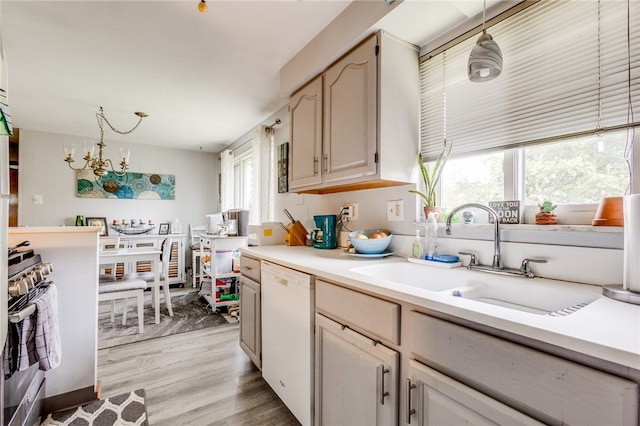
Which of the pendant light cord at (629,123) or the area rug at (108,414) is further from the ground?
the pendant light cord at (629,123)

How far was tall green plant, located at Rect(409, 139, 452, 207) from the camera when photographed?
62.0 inches

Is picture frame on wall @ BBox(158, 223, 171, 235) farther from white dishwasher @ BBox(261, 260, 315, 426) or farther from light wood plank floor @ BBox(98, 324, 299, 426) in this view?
white dishwasher @ BBox(261, 260, 315, 426)

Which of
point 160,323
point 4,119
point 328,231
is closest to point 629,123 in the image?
point 328,231

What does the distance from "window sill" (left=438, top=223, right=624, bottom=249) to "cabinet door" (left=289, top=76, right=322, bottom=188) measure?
102 centimetres

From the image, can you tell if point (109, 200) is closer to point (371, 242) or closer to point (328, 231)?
point (328, 231)

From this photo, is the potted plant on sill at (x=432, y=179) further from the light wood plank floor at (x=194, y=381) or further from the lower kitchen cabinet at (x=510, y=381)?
the light wood plank floor at (x=194, y=381)

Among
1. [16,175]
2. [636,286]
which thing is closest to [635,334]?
[636,286]

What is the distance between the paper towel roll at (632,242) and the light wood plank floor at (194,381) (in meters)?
1.58

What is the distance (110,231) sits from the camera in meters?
4.52

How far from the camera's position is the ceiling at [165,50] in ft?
5.35

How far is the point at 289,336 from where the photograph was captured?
153cm

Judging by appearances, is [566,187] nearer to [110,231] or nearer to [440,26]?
[440,26]

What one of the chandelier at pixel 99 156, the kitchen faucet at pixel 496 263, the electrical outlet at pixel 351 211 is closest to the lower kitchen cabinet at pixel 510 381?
the kitchen faucet at pixel 496 263

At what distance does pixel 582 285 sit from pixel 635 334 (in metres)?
0.54
